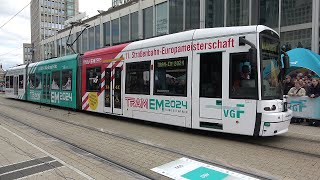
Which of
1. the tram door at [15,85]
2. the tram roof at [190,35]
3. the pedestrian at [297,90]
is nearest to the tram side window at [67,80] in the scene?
the tram roof at [190,35]

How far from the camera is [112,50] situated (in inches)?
480

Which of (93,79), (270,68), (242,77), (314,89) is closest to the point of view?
(242,77)

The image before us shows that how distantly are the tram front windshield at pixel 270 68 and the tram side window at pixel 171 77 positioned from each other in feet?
7.44


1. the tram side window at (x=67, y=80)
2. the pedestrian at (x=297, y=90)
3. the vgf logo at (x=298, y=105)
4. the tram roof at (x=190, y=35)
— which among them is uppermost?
the tram roof at (x=190, y=35)

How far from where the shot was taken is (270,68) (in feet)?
25.4

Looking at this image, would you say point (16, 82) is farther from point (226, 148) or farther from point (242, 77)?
point (226, 148)

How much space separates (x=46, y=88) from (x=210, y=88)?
13412 mm

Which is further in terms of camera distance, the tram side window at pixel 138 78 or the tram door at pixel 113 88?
the tram door at pixel 113 88

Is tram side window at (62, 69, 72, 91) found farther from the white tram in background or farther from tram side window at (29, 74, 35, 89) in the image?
the white tram in background

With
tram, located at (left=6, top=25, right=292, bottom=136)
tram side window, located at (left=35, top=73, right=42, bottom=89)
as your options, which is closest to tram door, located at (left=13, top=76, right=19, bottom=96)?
tram side window, located at (left=35, top=73, right=42, bottom=89)

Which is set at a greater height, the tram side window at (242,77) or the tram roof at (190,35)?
the tram roof at (190,35)

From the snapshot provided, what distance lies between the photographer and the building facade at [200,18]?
14.4 m

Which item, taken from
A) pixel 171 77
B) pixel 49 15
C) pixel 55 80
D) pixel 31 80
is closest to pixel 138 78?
pixel 171 77

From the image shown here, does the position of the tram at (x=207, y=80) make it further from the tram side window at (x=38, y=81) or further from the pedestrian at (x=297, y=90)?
the tram side window at (x=38, y=81)
